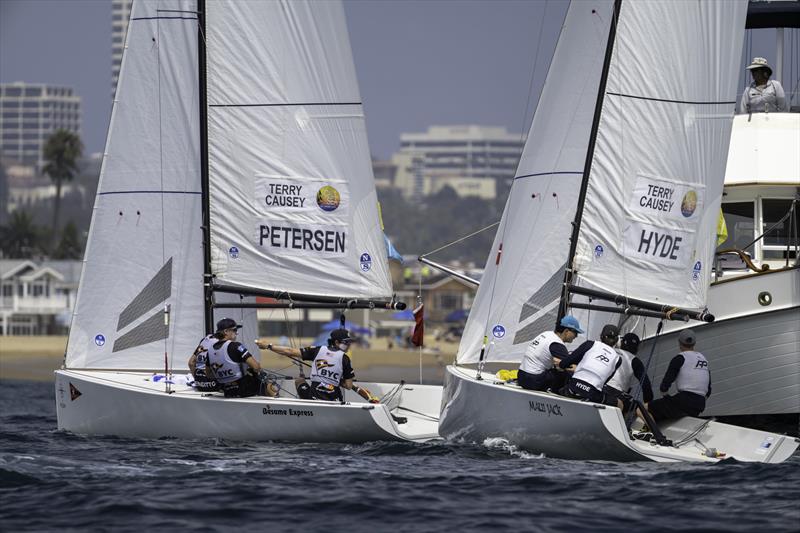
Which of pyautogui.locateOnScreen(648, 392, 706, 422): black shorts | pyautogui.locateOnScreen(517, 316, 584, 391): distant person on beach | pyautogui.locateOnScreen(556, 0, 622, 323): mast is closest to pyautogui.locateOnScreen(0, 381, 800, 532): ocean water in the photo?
pyautogui.locateOnScreen(517, 316, 584, 391): distant person on beach

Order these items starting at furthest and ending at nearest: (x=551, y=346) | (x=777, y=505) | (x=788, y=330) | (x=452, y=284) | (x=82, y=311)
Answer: (x=452, y=284) → (x=82, y=311) → (x=788, y=330) → (x=551, y=346) → (x=777, y=505)

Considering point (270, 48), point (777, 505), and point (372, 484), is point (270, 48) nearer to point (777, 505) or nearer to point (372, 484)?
point (372, 484)

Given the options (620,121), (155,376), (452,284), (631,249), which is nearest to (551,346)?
(631,249)

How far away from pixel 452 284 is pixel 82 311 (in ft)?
295

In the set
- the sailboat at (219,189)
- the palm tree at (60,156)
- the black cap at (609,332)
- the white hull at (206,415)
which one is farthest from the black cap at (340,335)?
the palm tree at (60,156)

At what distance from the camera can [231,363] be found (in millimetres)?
19516

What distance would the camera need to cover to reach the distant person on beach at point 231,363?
19.4m

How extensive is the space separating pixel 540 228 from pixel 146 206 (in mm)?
5720

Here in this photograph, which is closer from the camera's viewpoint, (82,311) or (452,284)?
(82,311)

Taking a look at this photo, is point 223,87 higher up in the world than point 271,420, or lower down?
higher up

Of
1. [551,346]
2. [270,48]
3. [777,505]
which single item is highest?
[270,48]

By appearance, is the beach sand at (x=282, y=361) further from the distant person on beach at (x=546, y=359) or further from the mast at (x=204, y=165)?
the distant person on beach at (x=546, y=359)

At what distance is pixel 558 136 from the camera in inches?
806

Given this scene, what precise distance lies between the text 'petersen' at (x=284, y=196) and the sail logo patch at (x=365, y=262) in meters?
1.16
